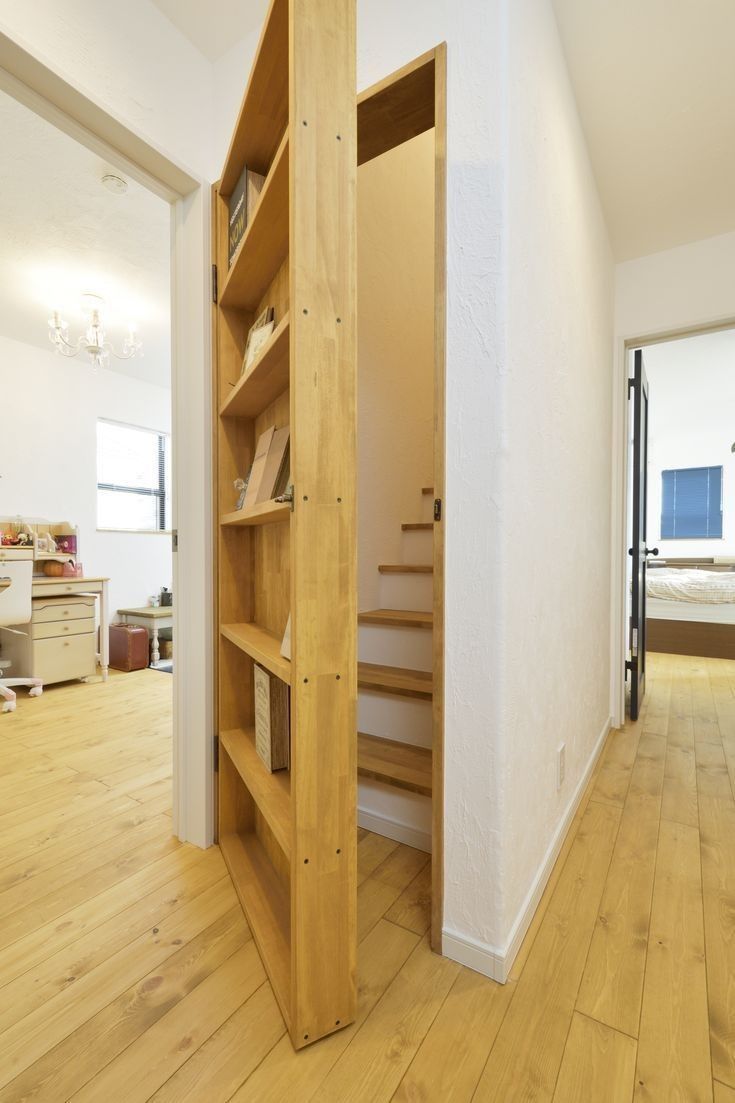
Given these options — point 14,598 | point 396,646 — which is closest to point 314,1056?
point 396,646

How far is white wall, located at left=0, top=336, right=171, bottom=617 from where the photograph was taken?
3932 mm

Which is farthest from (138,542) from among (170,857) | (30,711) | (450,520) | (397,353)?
(450,520)

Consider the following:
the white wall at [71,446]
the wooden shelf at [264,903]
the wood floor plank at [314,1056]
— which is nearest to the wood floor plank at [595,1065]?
the wood floor plank at [314,1056]

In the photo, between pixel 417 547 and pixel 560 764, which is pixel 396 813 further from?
pixel 417 547

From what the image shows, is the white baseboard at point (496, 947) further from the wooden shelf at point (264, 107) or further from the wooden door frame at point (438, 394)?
the wooden shelf at point (264, 107)

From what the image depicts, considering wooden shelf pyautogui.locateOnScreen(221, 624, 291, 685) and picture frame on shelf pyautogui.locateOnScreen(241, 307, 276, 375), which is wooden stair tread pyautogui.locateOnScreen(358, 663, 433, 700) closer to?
wooden shelf pyautogui.locateOnScreen(221, 624, 291, 685)

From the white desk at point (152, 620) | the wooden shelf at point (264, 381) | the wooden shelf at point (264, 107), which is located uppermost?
the wooden shelf at point (264, 107)

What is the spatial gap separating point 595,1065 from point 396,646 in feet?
3.79

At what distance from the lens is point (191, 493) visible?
1581 mm

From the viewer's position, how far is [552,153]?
56.2 inches

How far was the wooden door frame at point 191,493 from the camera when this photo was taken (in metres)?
1.54

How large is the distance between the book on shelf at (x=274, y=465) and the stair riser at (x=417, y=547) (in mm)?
1043

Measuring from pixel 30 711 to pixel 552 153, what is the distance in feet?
11.9

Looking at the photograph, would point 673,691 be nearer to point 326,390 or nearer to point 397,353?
point 397,353
